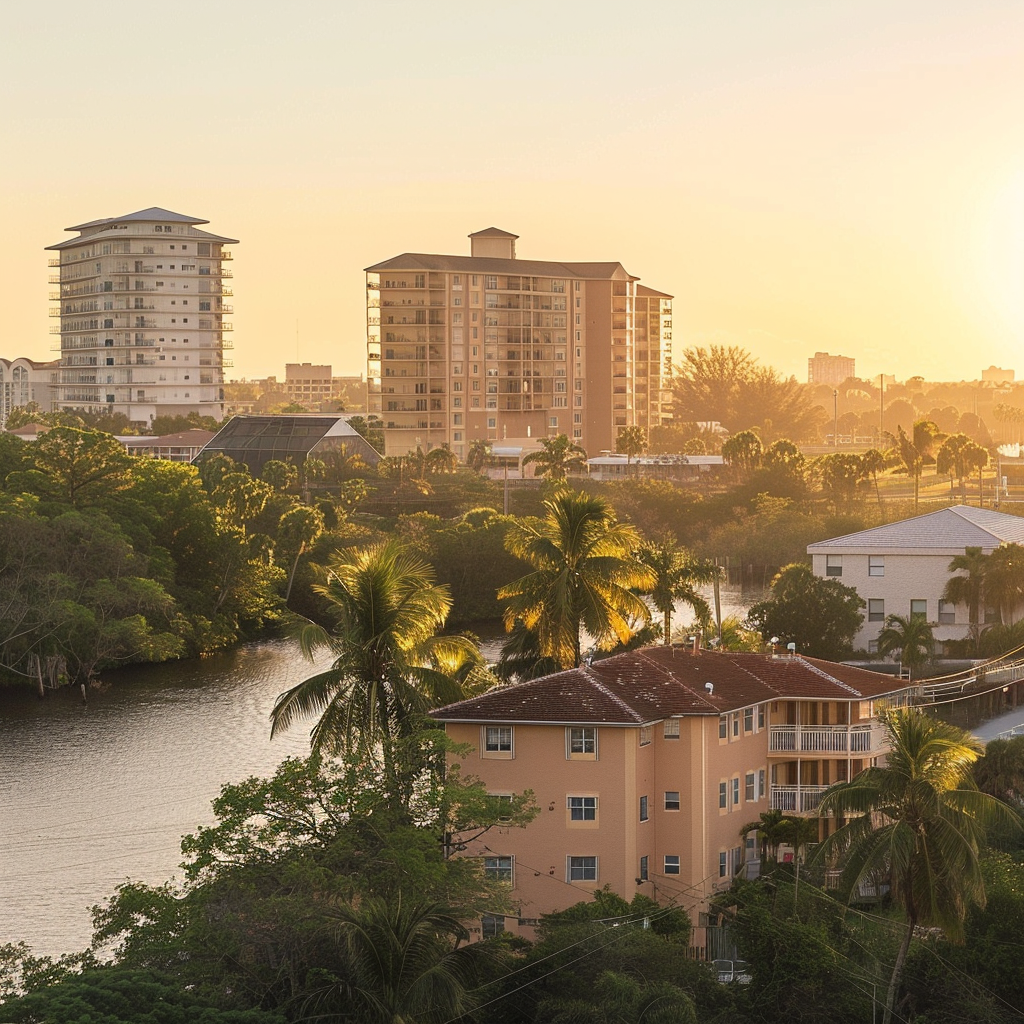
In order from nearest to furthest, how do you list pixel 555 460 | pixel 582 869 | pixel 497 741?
pixel 582 869 < pixel 497 741 < pixel 555 460

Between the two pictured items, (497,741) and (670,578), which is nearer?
(497,741)

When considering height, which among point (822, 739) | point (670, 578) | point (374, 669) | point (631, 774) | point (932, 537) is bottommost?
point (631, 774)

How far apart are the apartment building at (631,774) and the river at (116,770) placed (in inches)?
403

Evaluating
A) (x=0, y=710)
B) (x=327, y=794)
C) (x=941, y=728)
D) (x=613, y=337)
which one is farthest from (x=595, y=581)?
(x=613, y=337)

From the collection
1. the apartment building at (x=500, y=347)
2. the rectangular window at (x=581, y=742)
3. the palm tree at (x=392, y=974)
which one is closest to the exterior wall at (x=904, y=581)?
the rectangular window at (x=581, y=742)

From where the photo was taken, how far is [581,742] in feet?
118

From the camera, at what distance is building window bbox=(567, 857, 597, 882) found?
3541cm

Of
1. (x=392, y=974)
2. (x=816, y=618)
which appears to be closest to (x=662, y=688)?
(x=392, y=974)

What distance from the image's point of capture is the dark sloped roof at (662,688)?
119 ft

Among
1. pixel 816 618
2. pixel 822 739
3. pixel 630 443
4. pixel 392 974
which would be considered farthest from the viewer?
pixel 630 443

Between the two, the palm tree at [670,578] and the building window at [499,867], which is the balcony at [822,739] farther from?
the palm tree at [670,578]

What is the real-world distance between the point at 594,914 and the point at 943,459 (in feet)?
354

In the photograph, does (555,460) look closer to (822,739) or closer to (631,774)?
(822,739)

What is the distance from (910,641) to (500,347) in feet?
332
